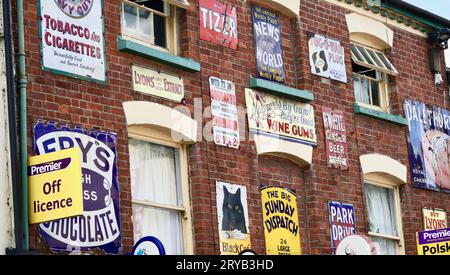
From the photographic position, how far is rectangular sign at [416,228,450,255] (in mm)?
15820

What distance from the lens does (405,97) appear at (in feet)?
63.0

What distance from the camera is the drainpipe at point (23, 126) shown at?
12281 mm

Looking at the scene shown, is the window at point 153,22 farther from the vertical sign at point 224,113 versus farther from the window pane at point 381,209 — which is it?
the window pane at point 381,209

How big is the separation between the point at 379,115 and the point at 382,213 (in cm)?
154

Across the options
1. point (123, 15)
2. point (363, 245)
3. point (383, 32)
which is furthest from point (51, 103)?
point (383, 32)

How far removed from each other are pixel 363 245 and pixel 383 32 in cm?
530

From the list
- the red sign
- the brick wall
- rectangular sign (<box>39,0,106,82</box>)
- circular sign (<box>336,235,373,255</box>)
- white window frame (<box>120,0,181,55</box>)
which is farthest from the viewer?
the red sign

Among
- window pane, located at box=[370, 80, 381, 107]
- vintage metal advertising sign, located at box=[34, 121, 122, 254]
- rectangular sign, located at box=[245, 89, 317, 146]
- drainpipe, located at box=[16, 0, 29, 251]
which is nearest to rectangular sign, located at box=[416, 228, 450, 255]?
rectangular sign, located at box=[245, 89, 317, 146]

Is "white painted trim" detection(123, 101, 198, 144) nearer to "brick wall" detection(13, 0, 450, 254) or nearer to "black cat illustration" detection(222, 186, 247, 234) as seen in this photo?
"brick wall" detection(13, 0, 450, 254)

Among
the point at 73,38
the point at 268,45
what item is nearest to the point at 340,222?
the point at 268,45

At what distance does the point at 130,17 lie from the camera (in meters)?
14.9

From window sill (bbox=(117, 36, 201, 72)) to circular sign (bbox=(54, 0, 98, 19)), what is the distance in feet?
1.84

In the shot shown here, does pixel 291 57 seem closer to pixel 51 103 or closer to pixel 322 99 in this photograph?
pixel 322 99

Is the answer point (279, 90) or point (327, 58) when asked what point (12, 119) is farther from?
point (327, 58)
